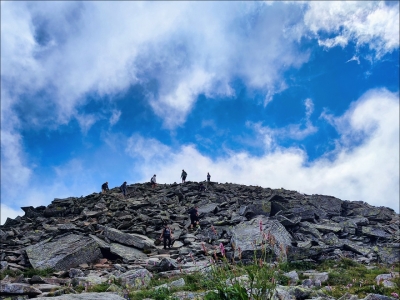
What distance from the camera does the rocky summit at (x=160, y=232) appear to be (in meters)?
13.8

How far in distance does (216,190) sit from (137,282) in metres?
26.4

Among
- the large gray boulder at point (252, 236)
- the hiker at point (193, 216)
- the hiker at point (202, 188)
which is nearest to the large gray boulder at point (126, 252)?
the large gray boulder at point (252, 236)

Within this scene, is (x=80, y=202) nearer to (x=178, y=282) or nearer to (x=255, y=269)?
(x=178, y=282)

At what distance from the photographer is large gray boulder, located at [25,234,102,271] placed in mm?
15770

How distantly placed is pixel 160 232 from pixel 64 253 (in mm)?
7367

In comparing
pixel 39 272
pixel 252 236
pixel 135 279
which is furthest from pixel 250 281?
pixel 39 272

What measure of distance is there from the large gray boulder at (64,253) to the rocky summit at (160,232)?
5 cm

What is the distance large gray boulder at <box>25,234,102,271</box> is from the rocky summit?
1.8 inches

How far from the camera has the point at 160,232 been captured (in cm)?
2267

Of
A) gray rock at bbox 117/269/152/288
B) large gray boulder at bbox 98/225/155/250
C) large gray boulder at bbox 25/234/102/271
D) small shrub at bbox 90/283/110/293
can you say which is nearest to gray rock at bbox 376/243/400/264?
large gray boulder at bbox 98/225/155/250

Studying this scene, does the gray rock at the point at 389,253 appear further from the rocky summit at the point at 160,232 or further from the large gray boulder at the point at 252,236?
the large gray boulder at the point at 252,236

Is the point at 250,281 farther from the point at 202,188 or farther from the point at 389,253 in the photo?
the point at 202,188

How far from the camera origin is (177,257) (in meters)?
17.0

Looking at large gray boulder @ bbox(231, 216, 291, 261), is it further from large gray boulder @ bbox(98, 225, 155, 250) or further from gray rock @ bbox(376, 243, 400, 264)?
large gray boulder @ bbox(98, 225, 155, 250)
